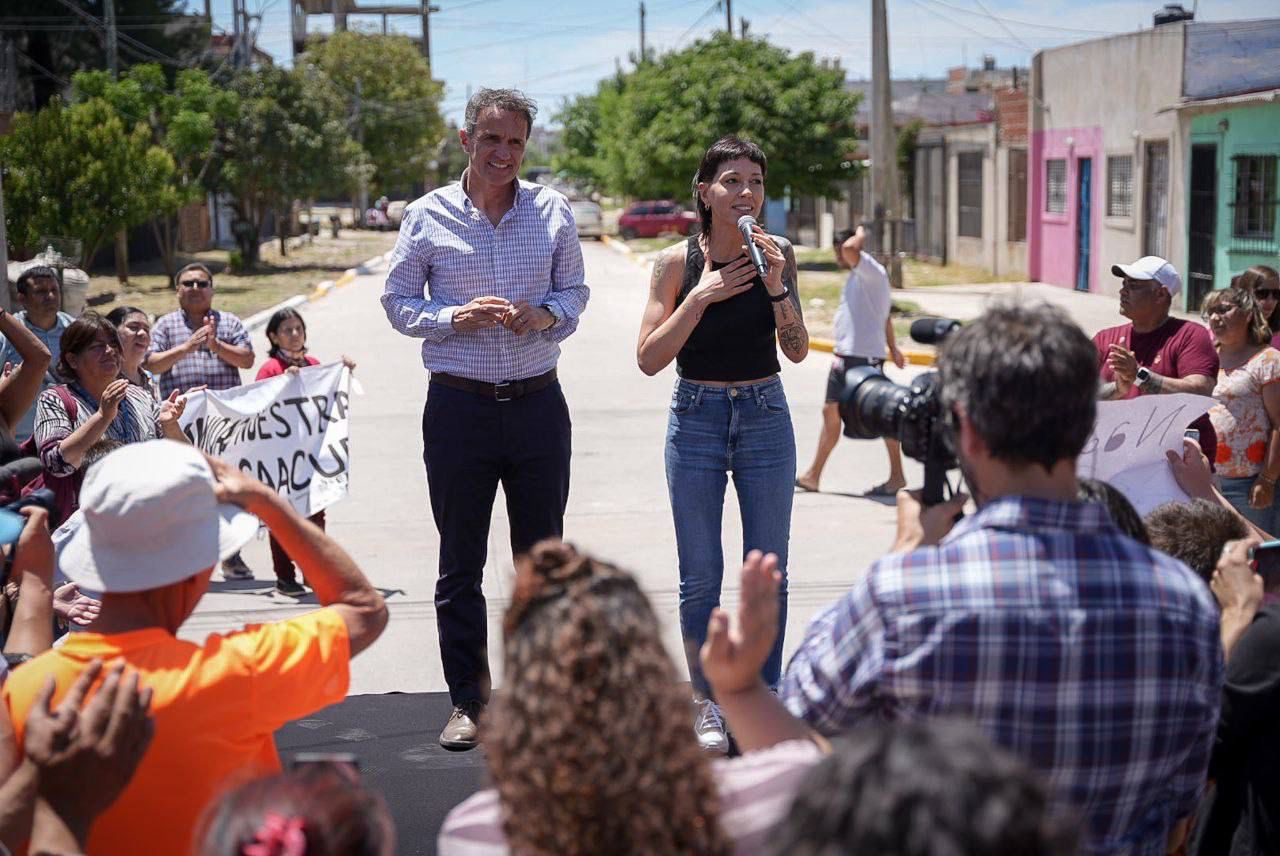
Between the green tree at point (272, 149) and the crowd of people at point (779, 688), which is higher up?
the green tree at point (272, 149)

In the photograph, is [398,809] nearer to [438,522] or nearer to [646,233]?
[438,522]

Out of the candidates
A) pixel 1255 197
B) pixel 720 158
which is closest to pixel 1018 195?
pixel 1255 197

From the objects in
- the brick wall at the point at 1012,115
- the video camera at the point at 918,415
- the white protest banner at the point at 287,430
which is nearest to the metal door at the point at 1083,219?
the brick wall at the point at 1012,115

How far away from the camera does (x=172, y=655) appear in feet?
8.25

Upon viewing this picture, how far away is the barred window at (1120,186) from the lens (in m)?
24.1

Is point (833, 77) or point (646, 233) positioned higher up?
point (833, 77)

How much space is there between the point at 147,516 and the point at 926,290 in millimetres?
25275

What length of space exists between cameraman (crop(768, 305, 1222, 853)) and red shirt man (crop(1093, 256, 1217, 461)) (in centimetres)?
286

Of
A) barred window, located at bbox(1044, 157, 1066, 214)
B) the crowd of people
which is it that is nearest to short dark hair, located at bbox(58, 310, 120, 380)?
the crowd of people

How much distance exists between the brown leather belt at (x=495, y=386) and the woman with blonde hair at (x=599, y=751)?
112 inches

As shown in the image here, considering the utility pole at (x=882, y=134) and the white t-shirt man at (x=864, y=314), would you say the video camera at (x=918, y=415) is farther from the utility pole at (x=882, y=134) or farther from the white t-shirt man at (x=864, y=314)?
the utility pole at (x=882, y=134)

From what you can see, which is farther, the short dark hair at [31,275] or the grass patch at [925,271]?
the grass patch at [925,271]

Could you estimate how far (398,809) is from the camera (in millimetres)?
4516

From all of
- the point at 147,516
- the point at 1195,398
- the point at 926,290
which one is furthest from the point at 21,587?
the point at 926,290
